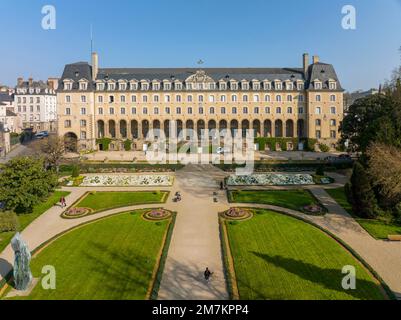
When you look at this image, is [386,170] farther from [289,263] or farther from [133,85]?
[133,85]

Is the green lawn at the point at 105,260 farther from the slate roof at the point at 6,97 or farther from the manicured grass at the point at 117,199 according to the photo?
the slate roof at the point at 6,97

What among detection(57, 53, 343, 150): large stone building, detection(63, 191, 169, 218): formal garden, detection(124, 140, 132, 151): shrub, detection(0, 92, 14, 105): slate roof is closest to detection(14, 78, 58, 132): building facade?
detection(0, 92, 14, 105): slate roof

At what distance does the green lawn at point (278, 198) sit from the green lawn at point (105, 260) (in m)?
11.1

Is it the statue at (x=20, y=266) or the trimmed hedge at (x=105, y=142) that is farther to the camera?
the trimmed hedge at (x=105, y=142)

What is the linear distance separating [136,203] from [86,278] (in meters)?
17.1

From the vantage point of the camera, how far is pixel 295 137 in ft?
264

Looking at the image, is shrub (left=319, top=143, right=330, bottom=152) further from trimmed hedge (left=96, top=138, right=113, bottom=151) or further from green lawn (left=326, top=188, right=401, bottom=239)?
trimmed hedge (left=96, top=138, right=113, bottom=151)

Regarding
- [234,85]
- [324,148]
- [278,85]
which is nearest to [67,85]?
[234,85]

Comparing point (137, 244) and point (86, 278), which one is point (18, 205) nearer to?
point (137, 244)

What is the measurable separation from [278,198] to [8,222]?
26015 mm

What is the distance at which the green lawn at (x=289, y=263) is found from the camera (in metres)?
20.4

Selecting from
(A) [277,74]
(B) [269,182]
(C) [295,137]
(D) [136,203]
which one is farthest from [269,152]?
(D) [136,203]

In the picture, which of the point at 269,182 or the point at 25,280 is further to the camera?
the point at 269,182

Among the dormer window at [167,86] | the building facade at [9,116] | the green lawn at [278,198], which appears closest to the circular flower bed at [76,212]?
the green lawn at [278,198]
